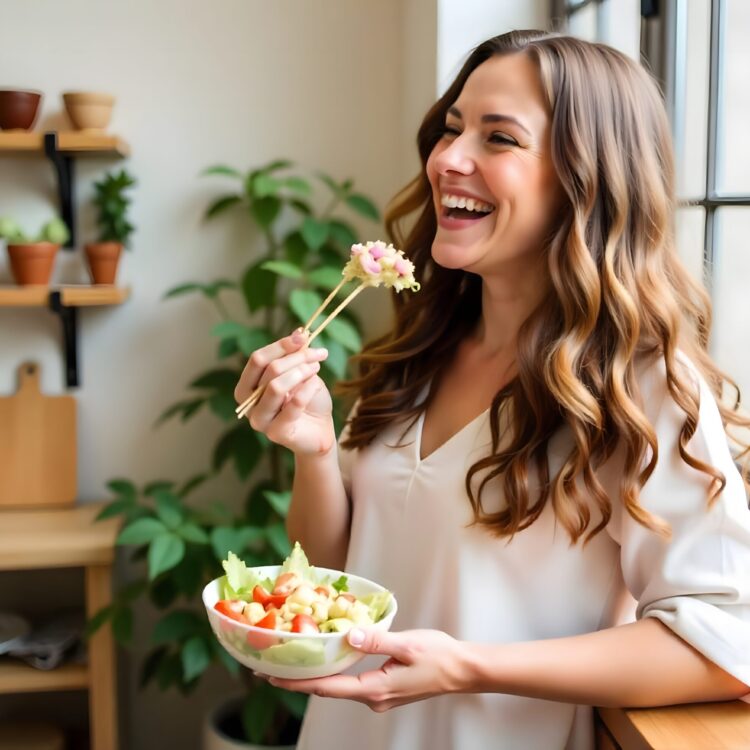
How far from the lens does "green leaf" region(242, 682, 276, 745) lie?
7.02ft

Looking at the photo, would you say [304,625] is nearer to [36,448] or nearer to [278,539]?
[278,539]

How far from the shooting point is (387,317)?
8.17 feet

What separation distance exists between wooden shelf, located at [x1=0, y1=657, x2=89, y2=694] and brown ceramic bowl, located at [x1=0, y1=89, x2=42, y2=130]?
4.02ft

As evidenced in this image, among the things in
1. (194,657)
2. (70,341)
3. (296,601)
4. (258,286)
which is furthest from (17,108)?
(296,601)

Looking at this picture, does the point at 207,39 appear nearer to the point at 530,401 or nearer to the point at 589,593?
the point at 530,401

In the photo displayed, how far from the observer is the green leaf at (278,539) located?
210 centimetres

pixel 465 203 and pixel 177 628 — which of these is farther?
pixel 177 628

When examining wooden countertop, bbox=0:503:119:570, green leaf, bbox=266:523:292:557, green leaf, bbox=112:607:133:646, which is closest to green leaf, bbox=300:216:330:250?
green leaf, bbox=266:523:292:557

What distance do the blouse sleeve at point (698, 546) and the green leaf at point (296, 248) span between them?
54.8 inches

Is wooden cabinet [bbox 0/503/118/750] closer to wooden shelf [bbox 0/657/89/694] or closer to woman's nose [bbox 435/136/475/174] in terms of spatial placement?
wooden shelf [bbox 0/657/89/694]

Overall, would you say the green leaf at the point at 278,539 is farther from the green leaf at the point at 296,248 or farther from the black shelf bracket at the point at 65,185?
the black shelf bracket at the point at 65,185

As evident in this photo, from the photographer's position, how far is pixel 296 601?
1.05 meters

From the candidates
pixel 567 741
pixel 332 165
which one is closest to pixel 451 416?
pixel 567 741

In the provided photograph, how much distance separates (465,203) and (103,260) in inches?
54.2
